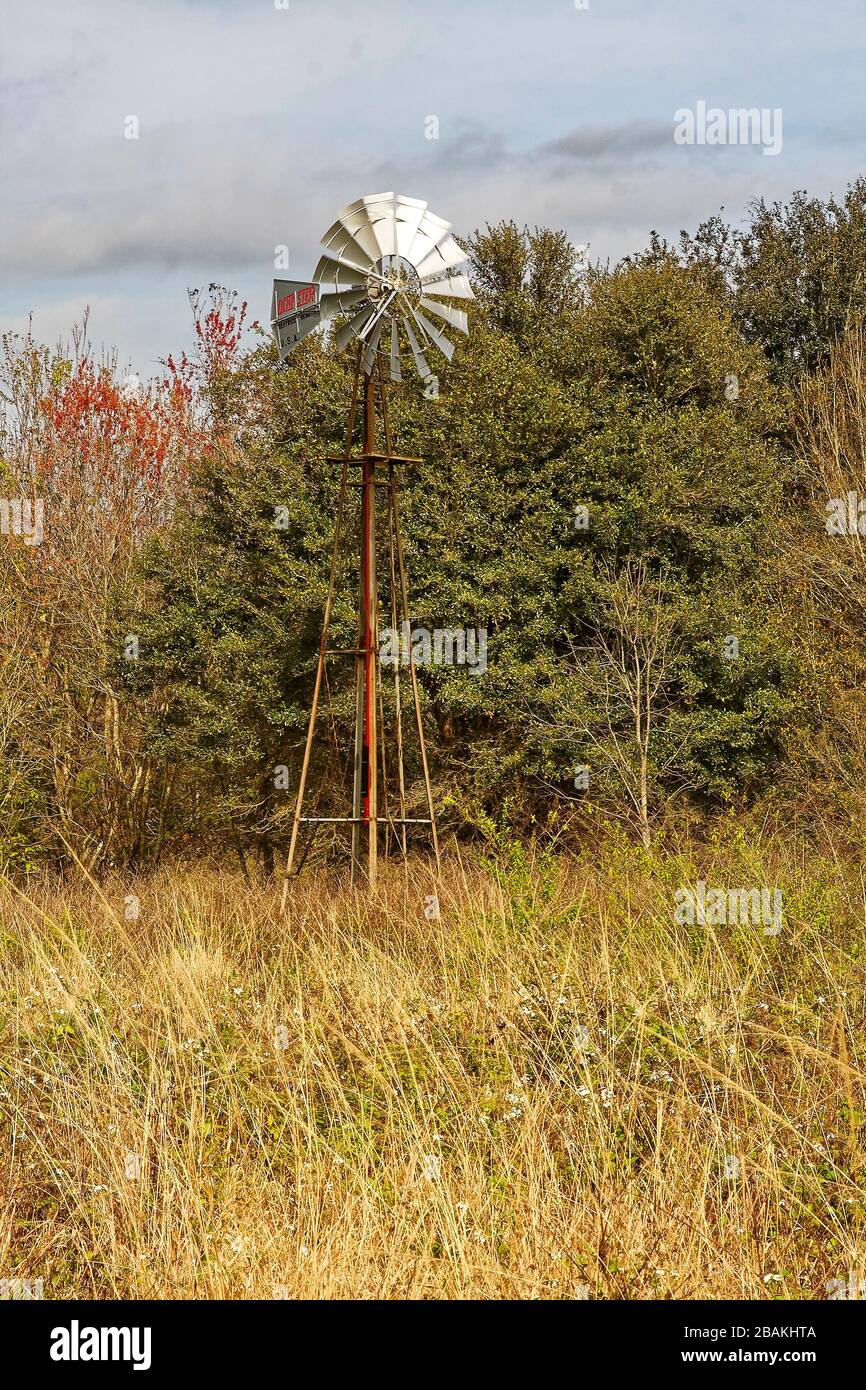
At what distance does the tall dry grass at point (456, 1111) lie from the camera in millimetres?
4223

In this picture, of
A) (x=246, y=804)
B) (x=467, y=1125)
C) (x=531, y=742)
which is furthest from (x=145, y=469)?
(x=467, y=1125)

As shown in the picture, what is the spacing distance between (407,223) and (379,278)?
1.47ft

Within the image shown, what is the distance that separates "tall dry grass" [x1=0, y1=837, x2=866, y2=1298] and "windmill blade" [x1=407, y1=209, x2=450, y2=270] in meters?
4.98

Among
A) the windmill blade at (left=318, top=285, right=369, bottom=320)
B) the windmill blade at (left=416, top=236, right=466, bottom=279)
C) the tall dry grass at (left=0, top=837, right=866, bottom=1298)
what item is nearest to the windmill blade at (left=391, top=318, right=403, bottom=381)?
the windmill blade at (left=318, top=285, right=369, bottom=320)

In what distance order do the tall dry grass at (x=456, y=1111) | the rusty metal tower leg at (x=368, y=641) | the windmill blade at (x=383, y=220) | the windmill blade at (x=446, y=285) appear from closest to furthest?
the tall dry grass at (x=456, y=1111), the windmill blade at (x=383, y=220), the rusty metal tower leg at (x=368, y=641), the windmill blade at (x=446, y=285)

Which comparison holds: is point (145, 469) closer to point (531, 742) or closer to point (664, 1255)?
point (531, 742)

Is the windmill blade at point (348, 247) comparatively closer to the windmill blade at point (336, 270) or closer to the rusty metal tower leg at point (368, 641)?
the windmill blade at point (336, 270)

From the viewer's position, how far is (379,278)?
9906 millimetres

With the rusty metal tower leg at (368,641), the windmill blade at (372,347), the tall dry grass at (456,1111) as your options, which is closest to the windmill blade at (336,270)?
the windmill blade at (372,347)

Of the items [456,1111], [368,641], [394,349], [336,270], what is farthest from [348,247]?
[456,1111]

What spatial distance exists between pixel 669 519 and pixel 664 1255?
1194cm

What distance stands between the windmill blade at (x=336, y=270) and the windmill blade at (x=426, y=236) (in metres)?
0.39

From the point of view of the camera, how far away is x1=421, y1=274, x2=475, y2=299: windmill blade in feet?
32.5
